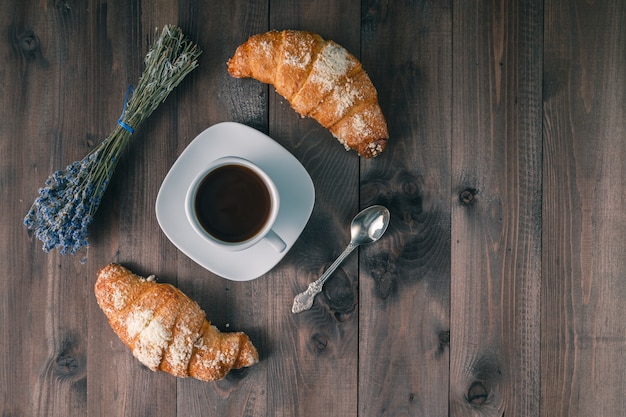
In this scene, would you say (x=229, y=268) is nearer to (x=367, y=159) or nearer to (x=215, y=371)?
(x=215, y=371)

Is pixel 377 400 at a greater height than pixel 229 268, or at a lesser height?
lesser

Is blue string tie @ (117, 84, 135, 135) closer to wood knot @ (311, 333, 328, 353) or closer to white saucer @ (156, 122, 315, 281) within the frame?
white saucer @ (156, 122, 315, 281)

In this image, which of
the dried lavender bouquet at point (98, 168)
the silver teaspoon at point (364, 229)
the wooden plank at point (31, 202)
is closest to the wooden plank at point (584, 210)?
the silver teaspoon at point (364, 229)

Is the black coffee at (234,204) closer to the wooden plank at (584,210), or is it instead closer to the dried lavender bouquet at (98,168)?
the dried lavender bouquet at (98,168)

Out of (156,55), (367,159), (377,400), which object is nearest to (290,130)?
(367,159)

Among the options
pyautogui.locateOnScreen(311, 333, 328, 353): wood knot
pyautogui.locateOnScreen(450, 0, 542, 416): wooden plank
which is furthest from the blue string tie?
pyautogui.locateOnScreen(450, 0, 542, 416): wooden plank

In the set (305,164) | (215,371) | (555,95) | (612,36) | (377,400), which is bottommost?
(377,400)
